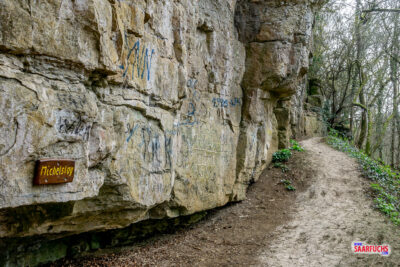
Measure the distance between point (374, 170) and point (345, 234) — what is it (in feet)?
13.5

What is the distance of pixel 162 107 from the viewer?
466cm

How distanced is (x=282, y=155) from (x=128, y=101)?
7494 millimetres

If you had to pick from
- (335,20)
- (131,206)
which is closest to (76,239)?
(131,206)

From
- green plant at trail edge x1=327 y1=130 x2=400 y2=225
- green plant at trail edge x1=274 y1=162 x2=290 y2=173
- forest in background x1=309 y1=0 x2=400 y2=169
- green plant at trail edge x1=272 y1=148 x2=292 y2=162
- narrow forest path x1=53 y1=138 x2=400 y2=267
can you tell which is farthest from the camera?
forest in background x1=309 y1=0 x2=400 y2=169

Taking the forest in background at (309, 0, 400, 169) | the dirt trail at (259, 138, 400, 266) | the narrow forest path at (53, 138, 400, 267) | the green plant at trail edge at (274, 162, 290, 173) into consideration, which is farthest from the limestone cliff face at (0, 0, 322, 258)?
the forest in background at (309, 0, 400, 169)

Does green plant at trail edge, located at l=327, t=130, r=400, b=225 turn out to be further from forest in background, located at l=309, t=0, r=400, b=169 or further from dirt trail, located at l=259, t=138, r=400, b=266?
forest in background, located at l=309, t=0, r=400, b=169

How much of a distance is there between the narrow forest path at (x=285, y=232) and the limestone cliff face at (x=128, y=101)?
64 centimetres

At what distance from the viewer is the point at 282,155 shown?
10203 mm

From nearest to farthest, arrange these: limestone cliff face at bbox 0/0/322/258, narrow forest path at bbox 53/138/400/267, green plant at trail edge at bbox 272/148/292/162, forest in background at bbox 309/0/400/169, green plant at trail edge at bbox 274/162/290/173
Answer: limestone cliff face at bbox 0/0/322/258 → narrow forest path at bbox 53/138/400/267 → green plant at trail edge at bbox 274/162/290/173 → green plant at trail edge at bbox 272/148/292/162 → forest in background at bbox 309/0/400/169

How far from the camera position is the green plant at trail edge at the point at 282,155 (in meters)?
10.1

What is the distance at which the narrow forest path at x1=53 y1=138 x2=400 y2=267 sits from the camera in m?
5.07

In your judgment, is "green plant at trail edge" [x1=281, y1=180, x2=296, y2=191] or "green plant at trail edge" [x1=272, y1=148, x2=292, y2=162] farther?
"green plant at trail edge" [x1=272, y1=148, x2=292, y2=162]

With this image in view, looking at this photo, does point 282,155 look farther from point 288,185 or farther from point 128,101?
point 128,101

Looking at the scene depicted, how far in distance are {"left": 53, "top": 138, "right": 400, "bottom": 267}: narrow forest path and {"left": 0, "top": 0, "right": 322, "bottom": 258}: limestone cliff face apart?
635 millimetres
